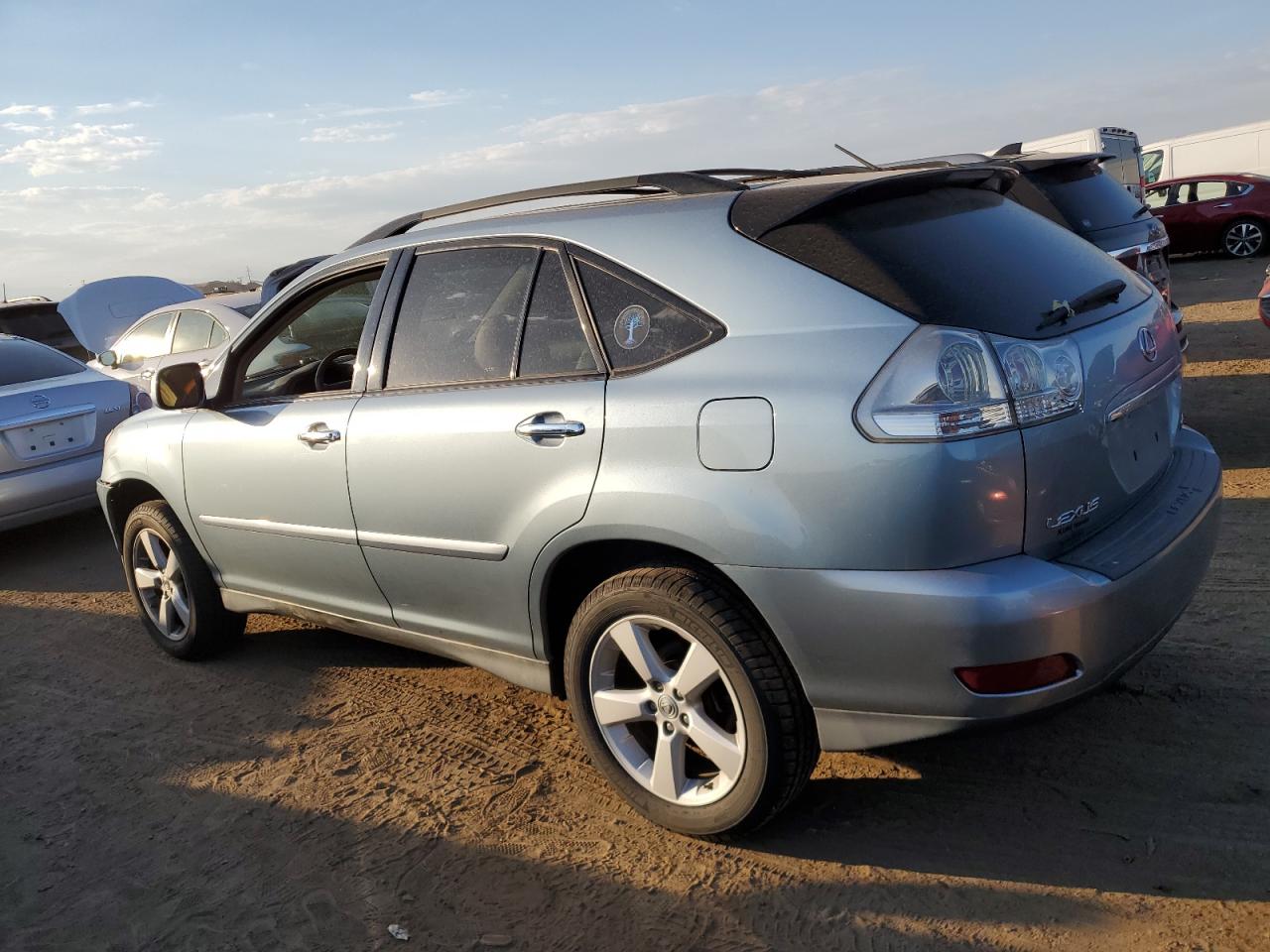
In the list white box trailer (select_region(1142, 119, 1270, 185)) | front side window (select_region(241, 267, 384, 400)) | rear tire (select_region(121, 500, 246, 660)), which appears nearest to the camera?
Result: front side window (select_region(241, 267, 384, 400))

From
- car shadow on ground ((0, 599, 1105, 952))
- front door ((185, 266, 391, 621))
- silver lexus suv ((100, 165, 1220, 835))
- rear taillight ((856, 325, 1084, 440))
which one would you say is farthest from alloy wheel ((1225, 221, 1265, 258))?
rear taillight ((856, 325, 1084, 440))

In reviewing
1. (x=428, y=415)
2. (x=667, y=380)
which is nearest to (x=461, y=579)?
(x=428, y=415)

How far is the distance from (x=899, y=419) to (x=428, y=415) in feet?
5.07

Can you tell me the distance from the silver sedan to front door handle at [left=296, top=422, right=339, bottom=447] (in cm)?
386

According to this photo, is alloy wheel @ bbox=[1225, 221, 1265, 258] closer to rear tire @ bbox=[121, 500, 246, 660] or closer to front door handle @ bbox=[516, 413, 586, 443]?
rear tire @ bbox=[121, 500, 246, 660]

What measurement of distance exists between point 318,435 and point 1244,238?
17.5 metres

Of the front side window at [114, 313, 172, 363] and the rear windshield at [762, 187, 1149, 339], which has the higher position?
the rear windshield at [762, 187, 1149, 339]

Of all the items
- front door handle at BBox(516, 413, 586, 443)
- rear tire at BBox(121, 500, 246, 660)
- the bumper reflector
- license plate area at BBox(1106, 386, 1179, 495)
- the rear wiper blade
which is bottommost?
rear tire at BBox(121, 500, 246, 660)

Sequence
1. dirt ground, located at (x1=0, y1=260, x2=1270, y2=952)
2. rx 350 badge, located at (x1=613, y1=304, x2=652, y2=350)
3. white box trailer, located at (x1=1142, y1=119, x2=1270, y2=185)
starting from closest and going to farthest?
1. dirt ground, located at (x1=0, y1=260, x2=1270, y2=952)
2. rx 350 badge, located at (x1=613, y1=304, x2=652, y2=350)
3. white box trailer, located at (x1=1142, y1=119, x2=1270, y2=185)

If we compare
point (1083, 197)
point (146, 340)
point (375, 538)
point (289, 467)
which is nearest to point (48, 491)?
point (289, 467)

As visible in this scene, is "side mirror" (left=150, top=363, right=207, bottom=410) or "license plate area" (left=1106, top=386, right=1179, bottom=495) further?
"side mirror" (left=150, top=363, right=207, bottom=410)

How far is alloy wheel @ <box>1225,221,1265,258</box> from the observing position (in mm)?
16984

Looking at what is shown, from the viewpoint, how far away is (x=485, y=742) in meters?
3.72

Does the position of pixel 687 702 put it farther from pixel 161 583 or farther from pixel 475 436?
pixel 161 583
